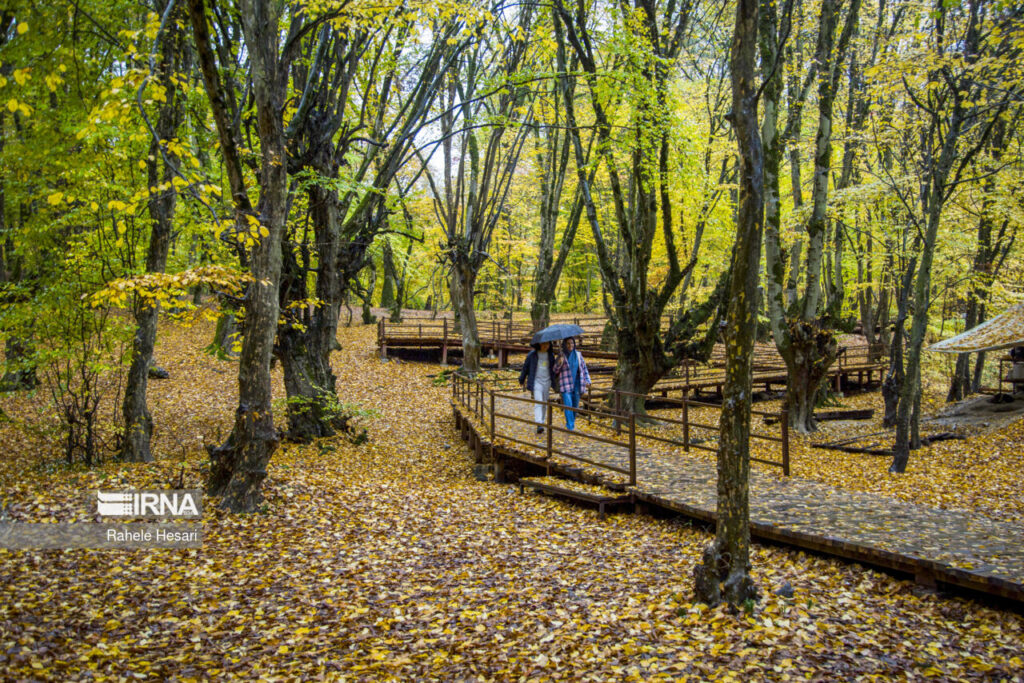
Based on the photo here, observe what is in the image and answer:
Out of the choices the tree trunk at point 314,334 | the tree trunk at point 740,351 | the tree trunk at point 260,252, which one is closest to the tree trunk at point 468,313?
the tree trunk at point 314,334

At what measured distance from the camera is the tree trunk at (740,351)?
15.7 ft

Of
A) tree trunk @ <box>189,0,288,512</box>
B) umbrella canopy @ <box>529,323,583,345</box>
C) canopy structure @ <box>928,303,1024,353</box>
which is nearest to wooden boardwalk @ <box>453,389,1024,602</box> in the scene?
umbrella canopy @ <box>529,323,583,345</box>

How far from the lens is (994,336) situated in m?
10.5

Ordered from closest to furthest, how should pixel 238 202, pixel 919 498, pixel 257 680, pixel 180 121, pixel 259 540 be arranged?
pixel 257 680 < pixel 259 540 < pixel 238 202 < pixel 919 498 < pixel 180 121

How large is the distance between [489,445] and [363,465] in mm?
2369

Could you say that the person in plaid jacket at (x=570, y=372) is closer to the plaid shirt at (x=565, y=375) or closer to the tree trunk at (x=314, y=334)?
the plaid shirt at (x=565, y=375)

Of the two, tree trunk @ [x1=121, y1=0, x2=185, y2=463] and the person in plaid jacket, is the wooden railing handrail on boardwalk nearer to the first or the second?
the person in plaid jacket

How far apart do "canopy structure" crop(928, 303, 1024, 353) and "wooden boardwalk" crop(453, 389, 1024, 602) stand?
496 cm

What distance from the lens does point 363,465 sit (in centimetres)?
1095

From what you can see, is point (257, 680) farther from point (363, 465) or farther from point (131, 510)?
point (363, 465)

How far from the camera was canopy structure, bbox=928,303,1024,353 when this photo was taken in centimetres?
1013

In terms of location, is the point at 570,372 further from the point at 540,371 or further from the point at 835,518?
the point at 835,518

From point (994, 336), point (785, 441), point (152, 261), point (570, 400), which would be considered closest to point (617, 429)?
point (570, 400)

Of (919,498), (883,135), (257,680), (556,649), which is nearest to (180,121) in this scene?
(257,680)
